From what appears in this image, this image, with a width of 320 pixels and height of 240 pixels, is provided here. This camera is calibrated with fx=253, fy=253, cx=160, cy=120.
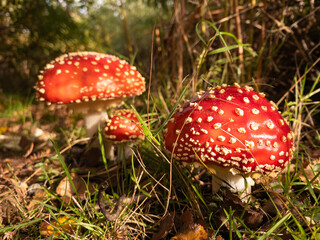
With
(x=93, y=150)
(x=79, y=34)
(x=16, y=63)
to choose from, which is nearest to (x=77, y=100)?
(x=93, y=150)

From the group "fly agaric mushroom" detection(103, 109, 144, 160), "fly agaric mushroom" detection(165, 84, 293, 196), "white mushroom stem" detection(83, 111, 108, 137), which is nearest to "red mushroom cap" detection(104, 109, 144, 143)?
"fly agaric mushroom" detection(103, 109, 144, 160)

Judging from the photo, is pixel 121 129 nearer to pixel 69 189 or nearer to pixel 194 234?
pixel 69 189

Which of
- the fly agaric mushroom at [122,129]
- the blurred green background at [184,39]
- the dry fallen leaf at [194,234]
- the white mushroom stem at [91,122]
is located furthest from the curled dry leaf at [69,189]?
the blurred green background at [184,39]

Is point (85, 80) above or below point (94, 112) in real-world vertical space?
above

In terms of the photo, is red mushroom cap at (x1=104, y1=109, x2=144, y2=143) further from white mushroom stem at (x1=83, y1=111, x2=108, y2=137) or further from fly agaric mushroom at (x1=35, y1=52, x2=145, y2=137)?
white mushroom stem at (x1=83, y1=111, x2=108, y2=137)

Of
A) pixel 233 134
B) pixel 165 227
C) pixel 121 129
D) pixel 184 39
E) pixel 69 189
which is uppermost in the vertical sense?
pixel 184 39

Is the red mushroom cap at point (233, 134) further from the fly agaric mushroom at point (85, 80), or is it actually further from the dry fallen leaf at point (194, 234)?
the fly agaric mushroom at point (85, 80)

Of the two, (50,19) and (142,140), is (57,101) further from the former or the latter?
(50,19)

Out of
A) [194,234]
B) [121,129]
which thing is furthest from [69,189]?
[194,234]
